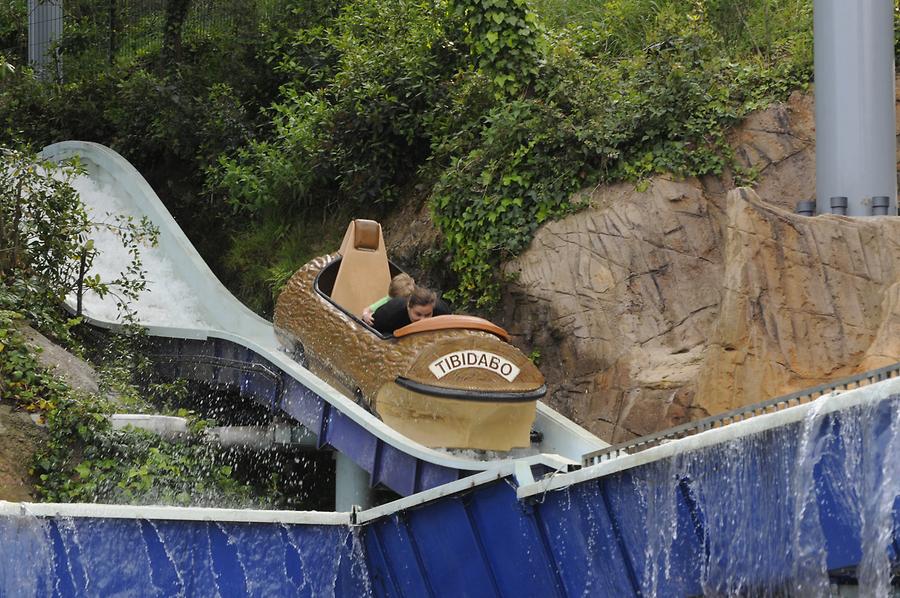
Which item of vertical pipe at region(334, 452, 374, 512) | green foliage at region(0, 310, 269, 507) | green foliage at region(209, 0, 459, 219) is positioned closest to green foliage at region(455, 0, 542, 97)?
green foliage at region(209, 0, 459, 219)

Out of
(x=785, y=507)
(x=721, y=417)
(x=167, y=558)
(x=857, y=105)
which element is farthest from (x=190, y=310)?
(x=785, y=507)

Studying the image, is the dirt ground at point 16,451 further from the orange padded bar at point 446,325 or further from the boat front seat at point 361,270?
the boat front seat at point 361,270

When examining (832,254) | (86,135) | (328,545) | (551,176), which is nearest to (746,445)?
(328,545)

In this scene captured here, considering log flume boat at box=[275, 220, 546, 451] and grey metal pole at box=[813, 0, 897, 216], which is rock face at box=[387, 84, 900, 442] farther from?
log flume boat at box=[275, 220, 546, 451]

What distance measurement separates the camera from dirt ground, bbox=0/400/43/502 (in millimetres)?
6648

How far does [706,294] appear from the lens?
329 inches

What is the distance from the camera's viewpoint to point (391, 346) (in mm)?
7078

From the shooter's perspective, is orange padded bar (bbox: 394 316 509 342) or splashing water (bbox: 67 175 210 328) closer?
orange padded bar (bbox: 394 316 509 342)

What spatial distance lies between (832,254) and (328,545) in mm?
3363

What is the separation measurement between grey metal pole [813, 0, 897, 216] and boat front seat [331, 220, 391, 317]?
124 inches

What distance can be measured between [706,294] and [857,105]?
5.43 ft

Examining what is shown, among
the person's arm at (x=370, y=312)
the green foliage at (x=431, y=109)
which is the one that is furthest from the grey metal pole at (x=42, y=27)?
the person's arm at (x=370, y=312)

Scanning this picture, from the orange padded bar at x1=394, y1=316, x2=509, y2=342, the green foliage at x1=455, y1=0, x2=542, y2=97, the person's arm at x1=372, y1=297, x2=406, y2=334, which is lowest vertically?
the orange padded bar at x1=394, y1=316, x2=509, y2=342

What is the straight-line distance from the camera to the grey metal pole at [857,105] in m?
7.44
